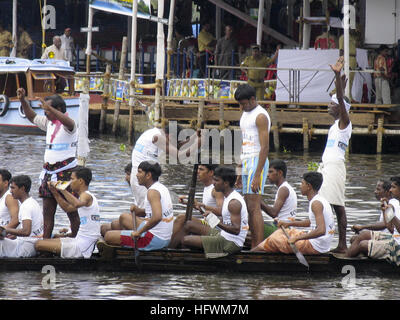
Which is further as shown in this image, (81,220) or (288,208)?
(288,208)

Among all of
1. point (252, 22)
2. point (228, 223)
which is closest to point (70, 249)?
point (228, 223)

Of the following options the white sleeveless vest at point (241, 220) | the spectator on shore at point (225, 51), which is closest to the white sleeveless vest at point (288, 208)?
the white sleeveless vest at point (241, 220)

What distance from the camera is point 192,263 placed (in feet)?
33.4

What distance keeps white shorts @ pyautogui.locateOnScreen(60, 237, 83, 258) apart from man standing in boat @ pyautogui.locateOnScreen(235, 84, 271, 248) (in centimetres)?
194

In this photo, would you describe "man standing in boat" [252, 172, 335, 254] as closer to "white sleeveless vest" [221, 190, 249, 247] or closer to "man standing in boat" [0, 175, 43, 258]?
"white sleeveless vest" [221, 190, 249, 247]

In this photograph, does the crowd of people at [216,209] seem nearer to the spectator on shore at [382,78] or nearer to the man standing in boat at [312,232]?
the man standing in boat at [312,232]

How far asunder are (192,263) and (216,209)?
706mm

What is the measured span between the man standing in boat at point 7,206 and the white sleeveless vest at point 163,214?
1.46 m

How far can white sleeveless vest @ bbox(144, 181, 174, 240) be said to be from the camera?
394 inches

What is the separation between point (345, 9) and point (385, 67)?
2.13 metres

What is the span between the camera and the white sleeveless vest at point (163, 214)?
32.8 ft

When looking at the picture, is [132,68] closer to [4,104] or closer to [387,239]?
[4,104]

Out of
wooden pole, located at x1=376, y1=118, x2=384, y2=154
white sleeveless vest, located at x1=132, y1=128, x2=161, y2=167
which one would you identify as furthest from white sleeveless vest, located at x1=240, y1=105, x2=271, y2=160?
wooden pole, located at x1=376, y1=118, x2=384, y2=154

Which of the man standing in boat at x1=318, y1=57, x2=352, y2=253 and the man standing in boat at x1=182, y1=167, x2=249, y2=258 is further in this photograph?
the man standing in boat at x1=318, y1=57, x2=352, y2=253
